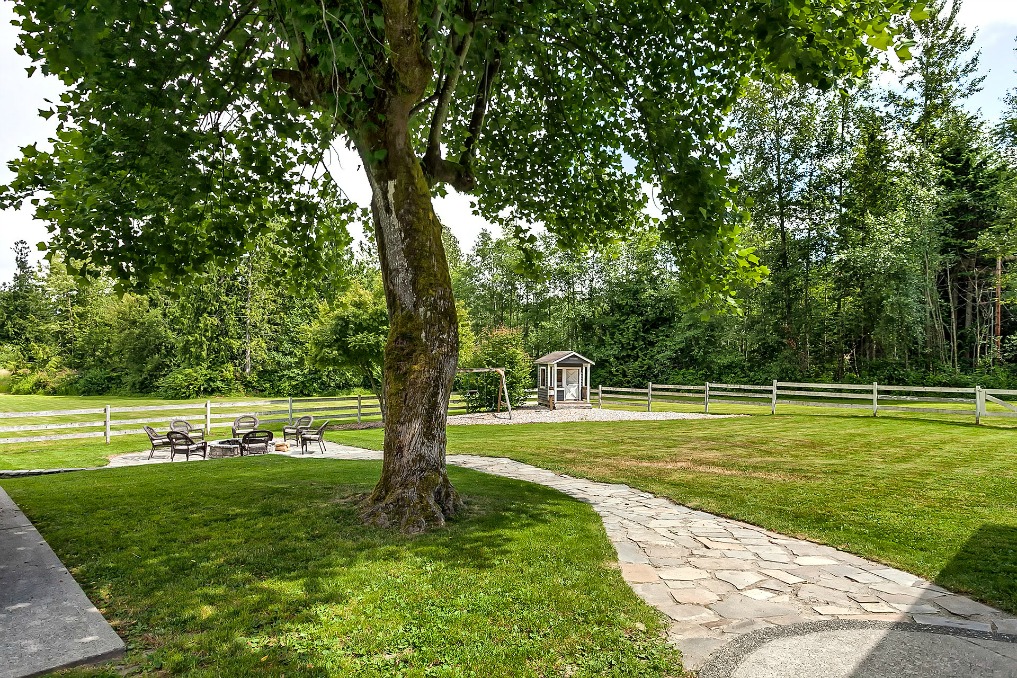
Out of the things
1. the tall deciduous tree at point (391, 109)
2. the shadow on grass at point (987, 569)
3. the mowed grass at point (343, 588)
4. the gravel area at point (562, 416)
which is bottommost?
the gravel area at point (562, 416)

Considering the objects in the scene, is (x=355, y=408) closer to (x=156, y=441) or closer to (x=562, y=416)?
(x=562, y=416)

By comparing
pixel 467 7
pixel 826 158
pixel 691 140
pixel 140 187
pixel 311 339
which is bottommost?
pixel 311 339

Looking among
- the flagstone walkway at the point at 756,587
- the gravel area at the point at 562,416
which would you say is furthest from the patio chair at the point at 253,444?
the flagstone walkway at the point at 756,587

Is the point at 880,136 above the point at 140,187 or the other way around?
above

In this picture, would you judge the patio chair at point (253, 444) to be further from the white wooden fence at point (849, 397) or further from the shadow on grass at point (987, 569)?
the white wooden fence at point (849, 397)

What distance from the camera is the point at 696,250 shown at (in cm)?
769

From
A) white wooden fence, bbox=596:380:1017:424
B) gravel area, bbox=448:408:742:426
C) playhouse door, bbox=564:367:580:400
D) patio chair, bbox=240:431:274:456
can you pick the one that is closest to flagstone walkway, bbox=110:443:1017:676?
patio chair, bbox=240:431:274:456

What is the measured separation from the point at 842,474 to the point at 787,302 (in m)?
24.6

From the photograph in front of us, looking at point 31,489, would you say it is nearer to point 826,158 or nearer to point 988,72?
point 826,158

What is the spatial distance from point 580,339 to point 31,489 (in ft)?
111

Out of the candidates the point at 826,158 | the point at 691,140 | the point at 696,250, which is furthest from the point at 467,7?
Result: the point at 826,158

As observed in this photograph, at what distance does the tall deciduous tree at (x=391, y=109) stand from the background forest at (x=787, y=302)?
1183 cm

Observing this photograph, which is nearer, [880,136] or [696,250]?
[696,250]

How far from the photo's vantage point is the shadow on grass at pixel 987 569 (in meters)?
4.49
